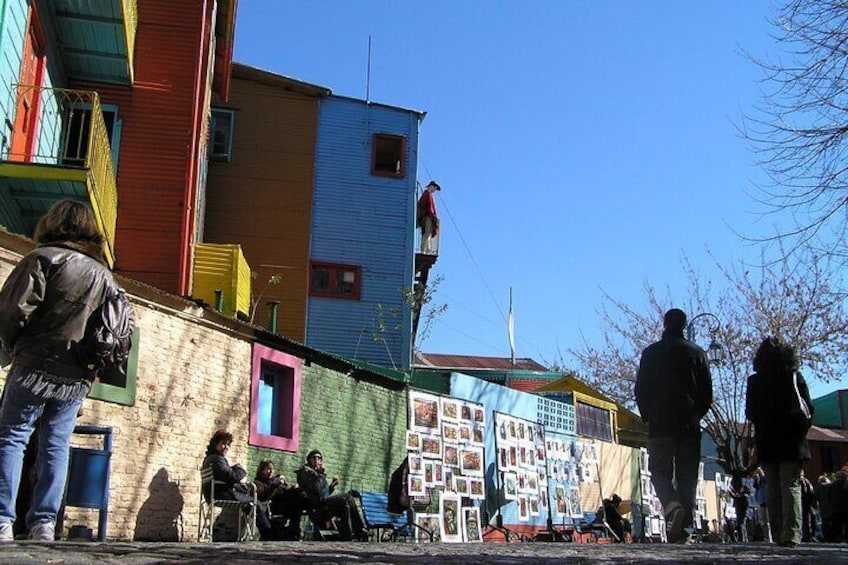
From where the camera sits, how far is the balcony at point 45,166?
42.1 feet

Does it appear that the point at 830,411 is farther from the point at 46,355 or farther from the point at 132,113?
the point at 46,355

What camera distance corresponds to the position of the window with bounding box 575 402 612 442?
1121 inches

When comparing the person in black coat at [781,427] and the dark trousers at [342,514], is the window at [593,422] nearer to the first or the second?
the dark trousers at [342,514]

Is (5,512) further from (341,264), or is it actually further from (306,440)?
(341,264)

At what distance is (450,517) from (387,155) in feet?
47.5

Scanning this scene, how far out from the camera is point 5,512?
5.59 metres

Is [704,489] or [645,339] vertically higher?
[645,339]

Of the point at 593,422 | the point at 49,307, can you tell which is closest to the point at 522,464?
the point at 593,422

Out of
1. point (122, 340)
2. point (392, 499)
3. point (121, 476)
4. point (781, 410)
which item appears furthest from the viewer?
point (392, 499)

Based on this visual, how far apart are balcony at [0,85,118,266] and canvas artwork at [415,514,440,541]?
21.7 ft

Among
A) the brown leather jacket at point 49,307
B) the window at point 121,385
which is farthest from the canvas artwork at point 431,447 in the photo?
the brown leather jacket at point 49,307

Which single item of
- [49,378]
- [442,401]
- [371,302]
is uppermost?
[371,302]

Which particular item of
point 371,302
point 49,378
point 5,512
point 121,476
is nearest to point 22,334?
point 49,378

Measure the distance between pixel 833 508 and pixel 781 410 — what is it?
10.3 metres
